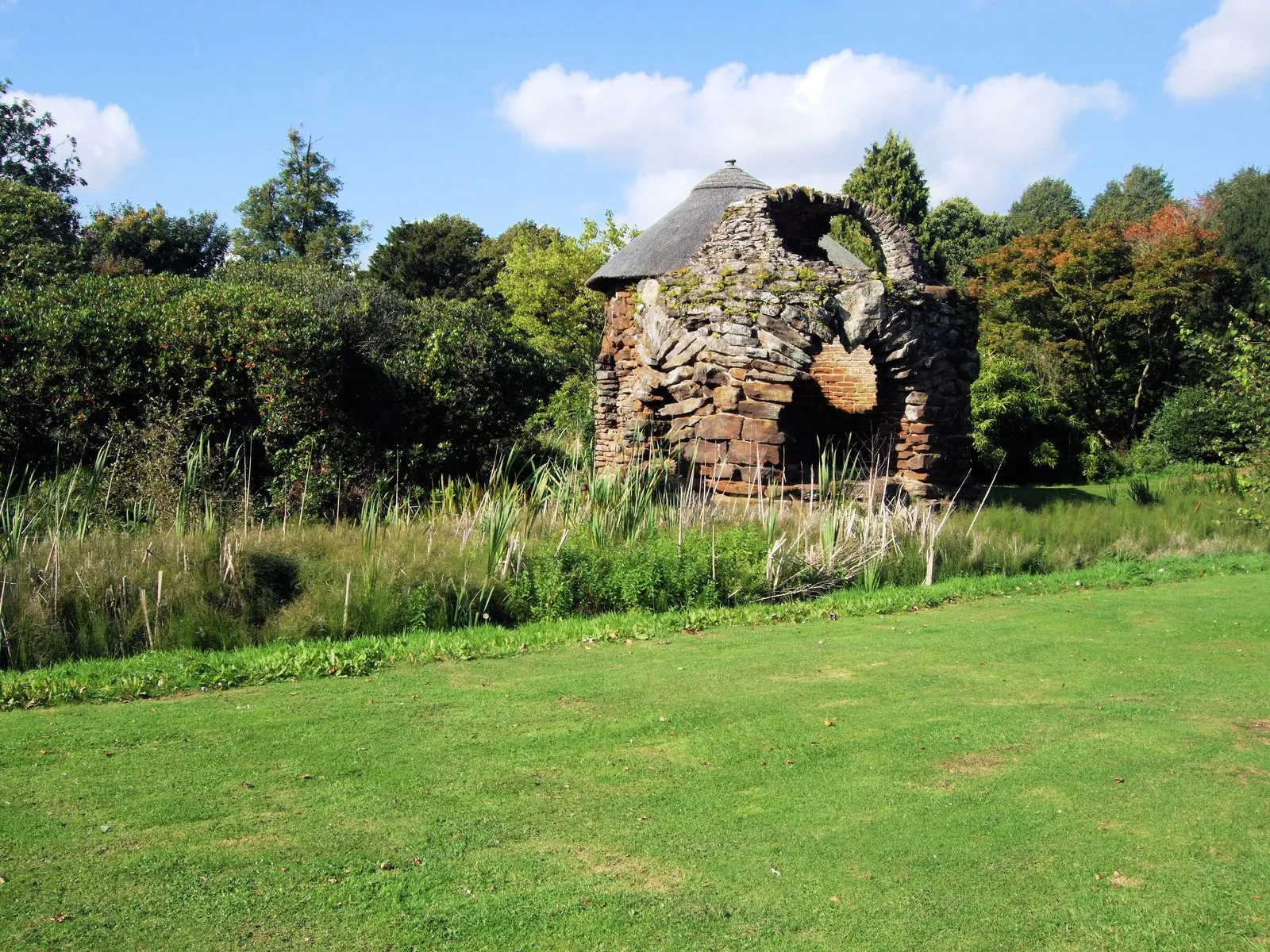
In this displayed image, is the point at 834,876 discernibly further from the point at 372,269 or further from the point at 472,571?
the point at 372,269

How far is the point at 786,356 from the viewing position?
1274cm

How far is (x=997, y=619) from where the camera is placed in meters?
8.98

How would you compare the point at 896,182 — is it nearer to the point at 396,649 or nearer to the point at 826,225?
the point at 826,225

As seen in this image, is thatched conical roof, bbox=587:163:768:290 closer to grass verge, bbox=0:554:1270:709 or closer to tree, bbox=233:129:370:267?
grass verge, bbox=0:554:1270:709

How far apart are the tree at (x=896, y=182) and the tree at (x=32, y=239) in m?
24.7

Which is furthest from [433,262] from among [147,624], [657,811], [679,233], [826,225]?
[657,811]

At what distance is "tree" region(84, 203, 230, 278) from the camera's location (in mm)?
34219

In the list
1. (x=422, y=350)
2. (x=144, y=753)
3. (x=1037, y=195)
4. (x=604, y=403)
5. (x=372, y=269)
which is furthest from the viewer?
(x=1037, y=195)

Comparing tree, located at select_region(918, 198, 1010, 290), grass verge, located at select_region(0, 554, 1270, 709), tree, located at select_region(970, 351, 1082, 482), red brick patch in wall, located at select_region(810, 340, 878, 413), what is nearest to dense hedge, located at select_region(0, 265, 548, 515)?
grass verge, located at select_region(0, 554, 1270, 709)

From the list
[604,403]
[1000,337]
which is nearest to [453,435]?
[604,403]

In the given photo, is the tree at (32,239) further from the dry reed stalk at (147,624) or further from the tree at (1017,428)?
the tree at (1017,428)

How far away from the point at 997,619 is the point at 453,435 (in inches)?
347

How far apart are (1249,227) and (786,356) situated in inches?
1095

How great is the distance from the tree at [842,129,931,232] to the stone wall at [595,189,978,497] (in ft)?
67.2
